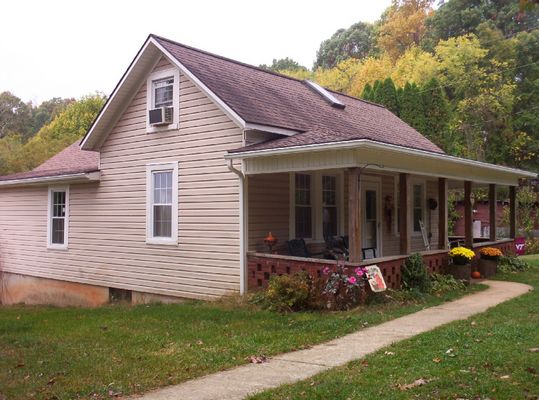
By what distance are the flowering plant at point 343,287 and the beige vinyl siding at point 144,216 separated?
98.6 inches

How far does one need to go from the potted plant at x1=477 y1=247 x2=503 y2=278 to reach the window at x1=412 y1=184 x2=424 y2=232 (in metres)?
3.22

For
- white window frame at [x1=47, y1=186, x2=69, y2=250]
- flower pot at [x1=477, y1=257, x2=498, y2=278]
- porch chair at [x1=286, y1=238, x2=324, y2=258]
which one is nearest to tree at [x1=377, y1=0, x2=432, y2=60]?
flower pot at [x1=477, y1=257, x2=498, y2=278]

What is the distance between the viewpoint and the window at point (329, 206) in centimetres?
1414

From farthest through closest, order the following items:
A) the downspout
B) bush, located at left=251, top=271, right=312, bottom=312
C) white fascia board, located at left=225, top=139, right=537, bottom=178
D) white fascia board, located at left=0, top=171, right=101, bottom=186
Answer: white fascia board, located at left=0, top=171, right=101, bottom=186 → the downspout → bush, located at left=251, top=271, right=312, bottom=312 → white fascia board, located at left=225, top=139, right=537, bottom=178

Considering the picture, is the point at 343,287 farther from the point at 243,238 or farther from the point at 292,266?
the point at 243,238

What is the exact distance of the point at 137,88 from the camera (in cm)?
1455

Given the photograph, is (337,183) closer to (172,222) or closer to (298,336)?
(172,222)

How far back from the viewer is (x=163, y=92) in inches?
552

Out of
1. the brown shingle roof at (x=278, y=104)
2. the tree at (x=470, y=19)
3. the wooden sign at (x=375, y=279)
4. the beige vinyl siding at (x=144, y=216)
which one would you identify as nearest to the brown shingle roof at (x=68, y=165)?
the beige vinyl siding at (x=144, y=216)

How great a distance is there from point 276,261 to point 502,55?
1394 inches

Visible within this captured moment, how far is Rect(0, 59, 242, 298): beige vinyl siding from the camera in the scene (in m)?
12.4

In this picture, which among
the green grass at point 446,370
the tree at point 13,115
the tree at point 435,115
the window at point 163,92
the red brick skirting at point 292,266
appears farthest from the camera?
the tree at point 13,115

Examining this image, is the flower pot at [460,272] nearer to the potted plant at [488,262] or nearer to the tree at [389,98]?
the potted plant at [488,262]

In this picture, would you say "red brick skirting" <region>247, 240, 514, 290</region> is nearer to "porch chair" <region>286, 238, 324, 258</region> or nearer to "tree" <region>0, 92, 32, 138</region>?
"porch chair" <region>286, 238, 324, 258</region>
